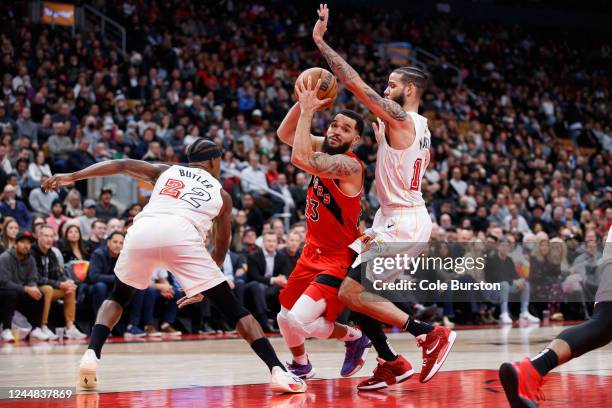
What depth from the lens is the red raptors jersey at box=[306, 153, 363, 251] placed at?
242 inches

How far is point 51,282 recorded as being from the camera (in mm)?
10852

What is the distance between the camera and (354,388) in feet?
19.8

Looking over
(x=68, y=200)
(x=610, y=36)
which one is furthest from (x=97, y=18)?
(x=610, y=36)

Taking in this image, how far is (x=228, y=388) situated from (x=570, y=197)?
15.3 metres

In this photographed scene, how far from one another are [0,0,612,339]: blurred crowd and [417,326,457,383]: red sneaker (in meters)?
5.96

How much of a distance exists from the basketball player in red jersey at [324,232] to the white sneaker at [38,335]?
518cm

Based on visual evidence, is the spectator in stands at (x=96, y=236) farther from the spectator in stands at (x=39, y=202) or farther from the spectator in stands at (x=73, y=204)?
the spectator in stands at (x=39, y=202)

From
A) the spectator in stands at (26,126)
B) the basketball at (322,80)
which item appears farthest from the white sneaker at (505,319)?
the basketball at (322,80)

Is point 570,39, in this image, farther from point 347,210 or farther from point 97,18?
point 347,210

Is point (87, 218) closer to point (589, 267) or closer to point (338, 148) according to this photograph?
point (338, 148)

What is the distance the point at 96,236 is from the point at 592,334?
27.9 feet

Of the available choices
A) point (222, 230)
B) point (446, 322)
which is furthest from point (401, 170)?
point (446, 322)

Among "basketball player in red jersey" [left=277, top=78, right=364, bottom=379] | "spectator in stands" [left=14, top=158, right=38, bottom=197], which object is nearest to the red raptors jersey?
"basketball player in red jersey" [left=277, top=78, right=364, bottom=379]

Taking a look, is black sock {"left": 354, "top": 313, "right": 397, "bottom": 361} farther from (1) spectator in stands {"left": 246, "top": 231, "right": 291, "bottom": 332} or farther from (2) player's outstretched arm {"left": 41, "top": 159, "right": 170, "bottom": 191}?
(1) spectator in stands {"left": 246, "top": 231, "right": 291, "bottom": 332}
